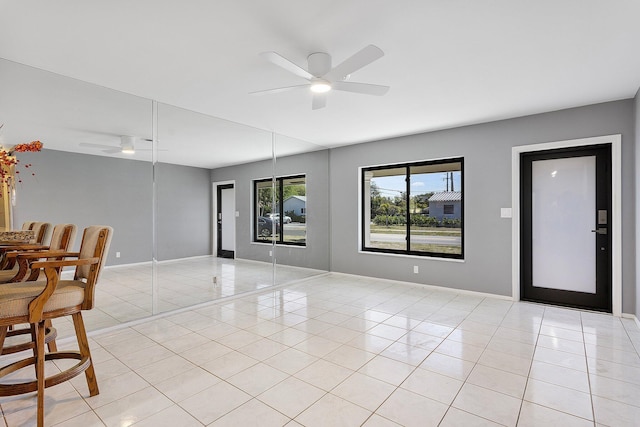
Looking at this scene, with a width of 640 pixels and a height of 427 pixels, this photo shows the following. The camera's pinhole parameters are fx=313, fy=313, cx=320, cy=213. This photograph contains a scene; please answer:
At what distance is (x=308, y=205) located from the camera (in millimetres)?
5969

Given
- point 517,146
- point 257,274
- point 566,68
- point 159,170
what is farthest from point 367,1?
point 257,274

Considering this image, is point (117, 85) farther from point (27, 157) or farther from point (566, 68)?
point (566, 68)

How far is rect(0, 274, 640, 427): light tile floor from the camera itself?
1901 millimetres

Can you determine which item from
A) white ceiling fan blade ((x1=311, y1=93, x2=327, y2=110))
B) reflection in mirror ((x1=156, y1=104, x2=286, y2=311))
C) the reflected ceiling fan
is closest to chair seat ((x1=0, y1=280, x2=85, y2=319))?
reflection in mirror ((x1=156, y1=104, x2=286, y2=311))

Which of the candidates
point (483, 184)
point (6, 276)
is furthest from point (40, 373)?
point (483, 184)

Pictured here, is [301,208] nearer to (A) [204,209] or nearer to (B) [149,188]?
(A) [204,209]

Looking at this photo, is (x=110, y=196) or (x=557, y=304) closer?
(x=110, y=196)

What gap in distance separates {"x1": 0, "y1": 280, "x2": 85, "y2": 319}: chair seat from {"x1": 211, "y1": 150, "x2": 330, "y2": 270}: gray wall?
3.31 meters

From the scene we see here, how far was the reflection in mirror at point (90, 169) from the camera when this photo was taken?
9.43 feet

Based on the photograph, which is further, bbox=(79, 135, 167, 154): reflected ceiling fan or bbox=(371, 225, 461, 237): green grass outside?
bbox=(371, 225, 461, 237): green grass outside

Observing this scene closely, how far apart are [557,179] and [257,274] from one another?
460 centimetres

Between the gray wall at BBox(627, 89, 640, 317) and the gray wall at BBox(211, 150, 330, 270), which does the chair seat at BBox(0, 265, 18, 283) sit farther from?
the gray wall at BBox(627, 89, 640, 317)

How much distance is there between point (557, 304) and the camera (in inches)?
162

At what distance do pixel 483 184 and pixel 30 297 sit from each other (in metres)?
4.95
